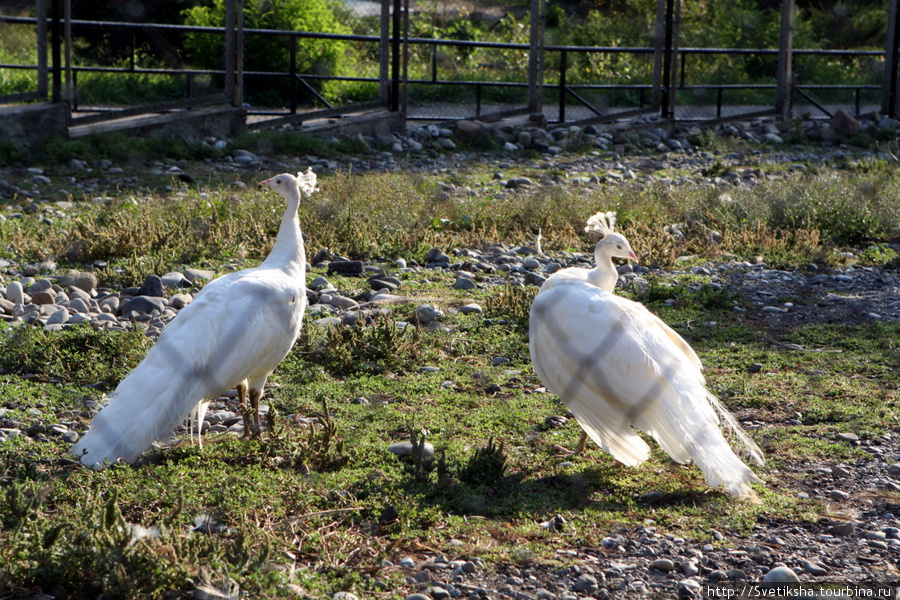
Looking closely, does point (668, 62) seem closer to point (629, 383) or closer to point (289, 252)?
point (289, 252)

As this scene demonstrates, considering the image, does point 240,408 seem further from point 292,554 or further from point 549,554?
point 549,554

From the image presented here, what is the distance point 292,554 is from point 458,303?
370cm

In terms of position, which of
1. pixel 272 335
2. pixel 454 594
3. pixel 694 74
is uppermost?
pixel 694 74

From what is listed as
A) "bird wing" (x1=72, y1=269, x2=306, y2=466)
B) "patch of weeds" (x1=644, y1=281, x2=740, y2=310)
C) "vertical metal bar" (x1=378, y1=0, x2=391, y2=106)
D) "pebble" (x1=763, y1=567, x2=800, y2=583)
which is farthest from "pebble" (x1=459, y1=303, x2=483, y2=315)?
"vertical metal bar" (x1=378, y1=0, x2=391, y2=106)

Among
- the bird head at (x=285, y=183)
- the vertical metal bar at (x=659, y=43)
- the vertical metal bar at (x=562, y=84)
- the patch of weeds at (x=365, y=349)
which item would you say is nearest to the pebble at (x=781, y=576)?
the patch of weeds at (x=365, y=349)

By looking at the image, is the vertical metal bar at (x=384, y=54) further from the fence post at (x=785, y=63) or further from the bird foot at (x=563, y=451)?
the bird foot at (x=563, y=451)

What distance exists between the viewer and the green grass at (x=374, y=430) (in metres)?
3.34

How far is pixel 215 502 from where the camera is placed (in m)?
3.79

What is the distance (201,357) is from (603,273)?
223 cm

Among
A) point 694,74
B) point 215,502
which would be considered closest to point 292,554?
point 215,502

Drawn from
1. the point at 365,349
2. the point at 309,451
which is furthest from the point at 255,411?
the point at 365,349

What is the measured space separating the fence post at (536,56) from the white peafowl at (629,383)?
9969mm

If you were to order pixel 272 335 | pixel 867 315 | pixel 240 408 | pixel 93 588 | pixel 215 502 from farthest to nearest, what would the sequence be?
pixel 867 315 → pixel 240 408 → pixel 272 335 → pixel 215 502 → pixel 93 588

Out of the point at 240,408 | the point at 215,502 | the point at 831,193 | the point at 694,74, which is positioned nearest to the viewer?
the point at 215,502
